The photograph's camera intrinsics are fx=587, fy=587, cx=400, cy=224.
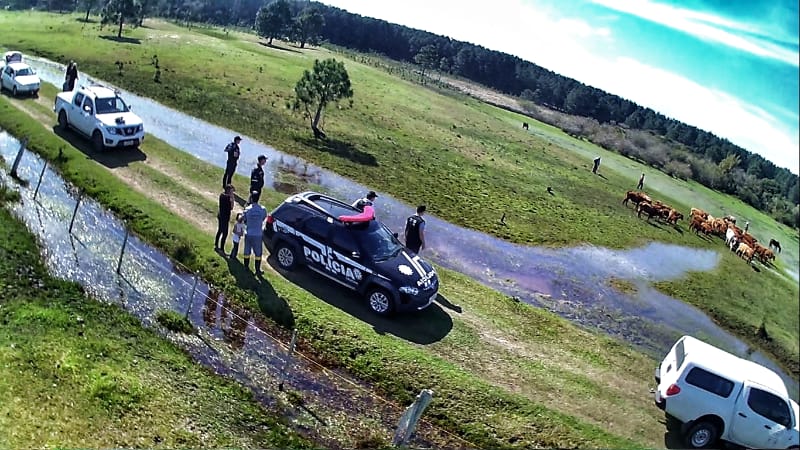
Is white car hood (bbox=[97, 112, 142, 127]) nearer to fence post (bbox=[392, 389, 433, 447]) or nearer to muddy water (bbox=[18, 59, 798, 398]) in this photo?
muddy water (bbox=[18, 59, 798, 398])

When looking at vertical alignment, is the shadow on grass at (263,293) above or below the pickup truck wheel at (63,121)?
below

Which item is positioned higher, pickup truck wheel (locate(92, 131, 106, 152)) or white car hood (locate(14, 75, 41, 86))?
white car hood (locate(14, 75, 41, 86))

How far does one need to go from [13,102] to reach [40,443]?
18.5 m

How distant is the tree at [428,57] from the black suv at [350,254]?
15.1 m

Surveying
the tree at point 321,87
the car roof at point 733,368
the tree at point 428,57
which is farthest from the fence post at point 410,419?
the tree at point 321,87

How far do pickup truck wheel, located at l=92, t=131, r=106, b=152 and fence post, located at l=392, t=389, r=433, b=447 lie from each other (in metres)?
15.6

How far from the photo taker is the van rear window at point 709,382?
10.6 metres

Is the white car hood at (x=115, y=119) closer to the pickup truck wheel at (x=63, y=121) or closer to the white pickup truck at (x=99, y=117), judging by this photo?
the white pickup truck at (x=99, y=117)

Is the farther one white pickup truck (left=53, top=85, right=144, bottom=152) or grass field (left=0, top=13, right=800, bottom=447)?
white pickup truck (left=53, top=85, right=144, bottom=152)

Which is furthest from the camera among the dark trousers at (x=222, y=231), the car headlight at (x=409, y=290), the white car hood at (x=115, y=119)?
the white car hood at (x=115, y=119)

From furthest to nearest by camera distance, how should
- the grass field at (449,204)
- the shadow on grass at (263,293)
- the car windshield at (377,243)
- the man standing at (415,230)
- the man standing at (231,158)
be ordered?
the man standing at (231,158) → the man standing at (415,230) → the car windshield at (377,243) → the shadow on grass at (263,293) → the grass field at (449,204)

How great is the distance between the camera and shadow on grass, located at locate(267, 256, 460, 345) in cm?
1300

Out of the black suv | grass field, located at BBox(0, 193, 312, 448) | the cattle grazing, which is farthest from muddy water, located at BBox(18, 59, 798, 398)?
grass field, located at BBox(0, 193, 312, 448)

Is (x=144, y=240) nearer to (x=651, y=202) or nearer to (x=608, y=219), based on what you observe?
(x=608, y=219)
